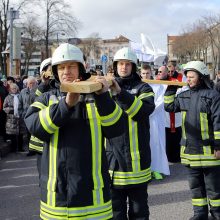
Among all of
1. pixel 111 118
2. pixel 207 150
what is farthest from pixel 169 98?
pixel 111 118

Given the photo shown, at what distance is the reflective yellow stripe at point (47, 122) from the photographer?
252 centimetres

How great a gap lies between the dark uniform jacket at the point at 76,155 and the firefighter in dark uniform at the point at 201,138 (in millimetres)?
2213

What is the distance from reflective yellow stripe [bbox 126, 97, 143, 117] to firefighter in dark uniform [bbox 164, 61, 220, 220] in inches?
49.1

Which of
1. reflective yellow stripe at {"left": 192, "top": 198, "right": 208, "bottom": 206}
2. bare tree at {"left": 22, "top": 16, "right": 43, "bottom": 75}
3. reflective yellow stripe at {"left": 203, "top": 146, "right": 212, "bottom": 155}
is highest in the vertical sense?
bare tree at {"left": 22, "top": 16, "right": 43, "bottom": 75}

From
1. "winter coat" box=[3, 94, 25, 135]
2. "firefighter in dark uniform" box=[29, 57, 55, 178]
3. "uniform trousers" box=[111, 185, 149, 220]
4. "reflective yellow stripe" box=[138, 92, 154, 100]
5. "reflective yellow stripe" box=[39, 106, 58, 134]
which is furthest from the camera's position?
"winter coat" box=[3, 94, 25, 135]

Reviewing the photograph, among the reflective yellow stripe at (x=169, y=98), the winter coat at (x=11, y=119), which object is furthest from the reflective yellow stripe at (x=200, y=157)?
the winter coat at (x=11, y=119)

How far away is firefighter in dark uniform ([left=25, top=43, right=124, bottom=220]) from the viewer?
257cm

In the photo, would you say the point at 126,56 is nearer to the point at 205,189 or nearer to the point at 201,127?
the point at 201,127

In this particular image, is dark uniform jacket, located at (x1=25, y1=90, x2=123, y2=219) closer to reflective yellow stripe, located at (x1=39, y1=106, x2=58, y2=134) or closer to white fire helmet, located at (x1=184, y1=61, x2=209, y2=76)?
reflective yellow stripe, located at (x1=39, y1=106, x2=58, y2=134)

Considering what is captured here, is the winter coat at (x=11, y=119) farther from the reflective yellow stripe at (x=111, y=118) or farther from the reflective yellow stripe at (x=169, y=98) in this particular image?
the reflective yellow stripe at (x=111, y=118)

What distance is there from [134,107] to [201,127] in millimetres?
1350

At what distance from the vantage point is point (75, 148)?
8.47 feet

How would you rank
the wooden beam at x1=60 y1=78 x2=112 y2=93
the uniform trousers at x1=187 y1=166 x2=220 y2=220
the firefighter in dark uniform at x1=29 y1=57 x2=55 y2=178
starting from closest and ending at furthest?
the wooden beam at x1=60 y1=78 x2=112 y2=93 < the firefighter in dark uniform at x1=29 y1=57 x2=55 y2=178 < the uniform trousers at x1=187 y1=166 x2=220 y2=220

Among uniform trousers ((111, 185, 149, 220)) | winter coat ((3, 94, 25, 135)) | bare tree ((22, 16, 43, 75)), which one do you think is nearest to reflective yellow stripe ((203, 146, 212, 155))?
uniform trousers ((111, 185, 149, 220))
